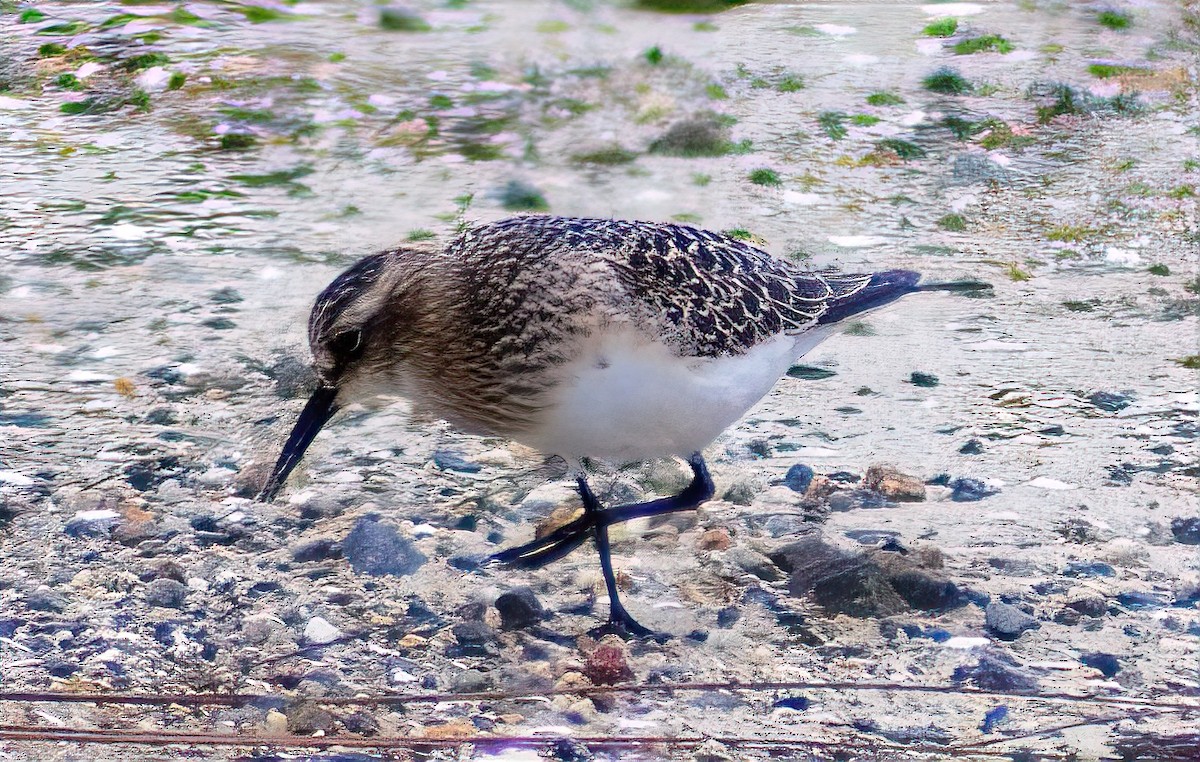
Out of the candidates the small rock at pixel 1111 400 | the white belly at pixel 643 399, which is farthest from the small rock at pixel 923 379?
the white belly at pixel 643 399

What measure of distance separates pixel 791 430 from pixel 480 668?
1.82 meters

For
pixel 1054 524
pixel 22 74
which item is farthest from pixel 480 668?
pixel 22 74

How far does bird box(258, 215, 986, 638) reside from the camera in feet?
12.0

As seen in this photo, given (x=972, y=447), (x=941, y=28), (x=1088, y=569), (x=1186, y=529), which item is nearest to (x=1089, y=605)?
(x=1088, y=569)

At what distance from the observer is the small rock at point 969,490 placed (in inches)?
181

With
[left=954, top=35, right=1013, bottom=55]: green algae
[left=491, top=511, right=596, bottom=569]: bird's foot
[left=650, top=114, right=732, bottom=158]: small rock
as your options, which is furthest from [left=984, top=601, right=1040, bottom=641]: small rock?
[left=954, top=35, right=1013, bottom=55]: green algae

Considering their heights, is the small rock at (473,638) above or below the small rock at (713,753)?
below

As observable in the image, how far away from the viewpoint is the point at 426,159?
742 centimetres

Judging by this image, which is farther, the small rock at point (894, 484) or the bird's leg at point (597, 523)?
the small rock at point (894, 484)

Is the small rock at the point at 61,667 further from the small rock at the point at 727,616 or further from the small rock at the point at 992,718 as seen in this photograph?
the small rock at the point at 992,718

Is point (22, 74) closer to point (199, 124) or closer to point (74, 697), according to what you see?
point (199, 124)

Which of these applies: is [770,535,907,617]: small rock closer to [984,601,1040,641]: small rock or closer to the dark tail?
[984,601,1040,641]: small rock

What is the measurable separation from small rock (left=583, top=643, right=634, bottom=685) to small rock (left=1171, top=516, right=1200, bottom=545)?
196cm

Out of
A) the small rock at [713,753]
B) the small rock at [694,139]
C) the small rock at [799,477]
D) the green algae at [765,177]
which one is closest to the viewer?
the small rock at [713,753]
